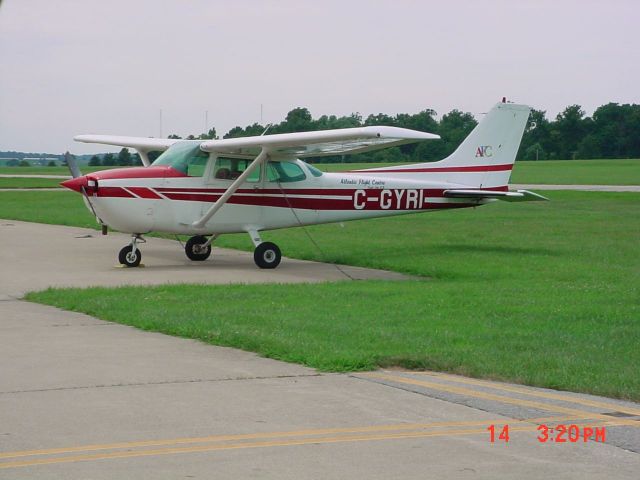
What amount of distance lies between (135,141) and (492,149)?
7.42 meters

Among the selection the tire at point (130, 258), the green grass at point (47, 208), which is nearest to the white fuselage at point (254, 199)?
the tire at point (130, 258)

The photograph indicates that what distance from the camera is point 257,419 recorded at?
688 centimetres

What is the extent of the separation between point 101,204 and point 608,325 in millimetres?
9079

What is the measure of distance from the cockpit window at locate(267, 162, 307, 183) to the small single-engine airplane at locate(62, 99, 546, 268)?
0.02 m

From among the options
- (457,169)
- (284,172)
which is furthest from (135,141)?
(457,169)

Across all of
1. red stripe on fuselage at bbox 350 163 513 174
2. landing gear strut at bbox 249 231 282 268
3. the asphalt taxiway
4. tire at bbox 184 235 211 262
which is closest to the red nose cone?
tire at bbox 184 235 211 262

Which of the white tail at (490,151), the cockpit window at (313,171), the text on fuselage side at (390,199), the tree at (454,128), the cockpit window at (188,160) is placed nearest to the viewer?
the cockpit window at (188,160)

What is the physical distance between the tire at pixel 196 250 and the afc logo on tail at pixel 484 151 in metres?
5.80

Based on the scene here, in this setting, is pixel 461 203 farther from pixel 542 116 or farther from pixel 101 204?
pixel 542 116

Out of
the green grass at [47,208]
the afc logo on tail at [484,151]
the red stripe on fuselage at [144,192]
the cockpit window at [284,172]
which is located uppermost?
the afc logo on tail at [484,151]

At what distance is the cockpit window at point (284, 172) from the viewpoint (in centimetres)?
1845

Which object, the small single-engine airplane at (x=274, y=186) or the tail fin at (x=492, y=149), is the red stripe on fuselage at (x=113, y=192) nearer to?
the small single-engine airplane at (x=274, y=186)

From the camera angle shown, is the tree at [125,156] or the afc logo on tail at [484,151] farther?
the tree at [125,156]

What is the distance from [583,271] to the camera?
15.9 m
